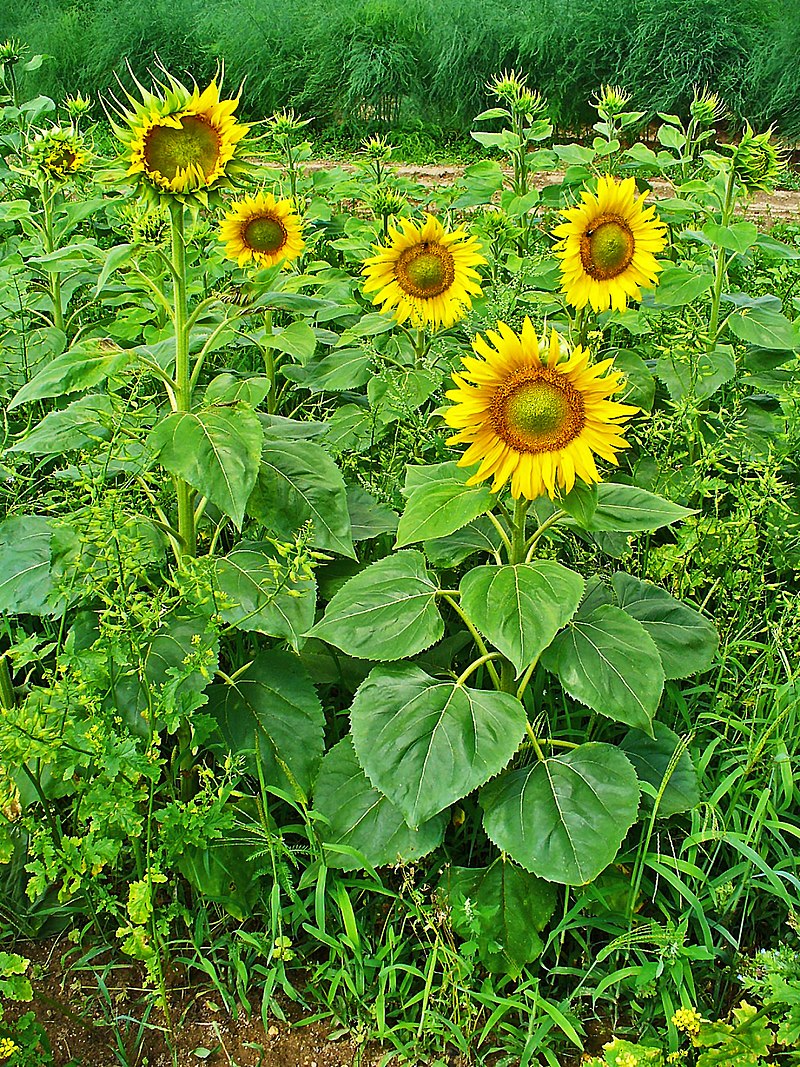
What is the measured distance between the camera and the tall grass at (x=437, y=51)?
7.22 meters

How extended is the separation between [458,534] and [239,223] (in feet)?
3.68

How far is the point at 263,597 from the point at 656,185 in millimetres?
4988

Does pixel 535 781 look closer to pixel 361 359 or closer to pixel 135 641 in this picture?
pixel 135 641

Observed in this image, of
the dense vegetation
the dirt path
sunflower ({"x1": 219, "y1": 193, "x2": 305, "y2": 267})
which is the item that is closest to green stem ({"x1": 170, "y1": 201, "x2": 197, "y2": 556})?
the dense vegetation

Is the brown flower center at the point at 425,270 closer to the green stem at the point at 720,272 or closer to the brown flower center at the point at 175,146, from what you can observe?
the green stem at the point at 720,272

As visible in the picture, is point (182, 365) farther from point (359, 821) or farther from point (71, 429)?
point (359, 821)

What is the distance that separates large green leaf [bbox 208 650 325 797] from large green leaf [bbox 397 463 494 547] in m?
0.37

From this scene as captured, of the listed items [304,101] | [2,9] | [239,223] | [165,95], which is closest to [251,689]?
[165,95]

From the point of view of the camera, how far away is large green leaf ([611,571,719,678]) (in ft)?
6.64

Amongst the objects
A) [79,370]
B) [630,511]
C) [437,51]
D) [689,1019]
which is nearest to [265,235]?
[79,370]

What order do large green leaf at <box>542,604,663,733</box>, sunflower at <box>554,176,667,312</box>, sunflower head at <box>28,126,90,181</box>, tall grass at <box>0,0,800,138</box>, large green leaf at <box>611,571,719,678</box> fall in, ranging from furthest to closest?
tall grass at <box>0,0,800,138</box>, sunflower head at <box>28,126,90,181</box>, sunflower at <box>554,176,667,312</box>, large green leaf at <box>611,571,719,678</box>, large green leaf at <box>542,604,663,733</box>

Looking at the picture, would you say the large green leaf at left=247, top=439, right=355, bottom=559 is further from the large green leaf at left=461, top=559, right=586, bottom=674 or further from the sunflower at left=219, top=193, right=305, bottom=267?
the sunflower at left=219, top=193, right=305, bottom=267

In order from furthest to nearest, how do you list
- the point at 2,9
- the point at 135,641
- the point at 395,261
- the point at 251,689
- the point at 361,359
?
the point at 2,9 → the point at 361,359 → the point at 395,261 → the point at 251,689 → the point at 135,641

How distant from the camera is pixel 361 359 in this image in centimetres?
287
